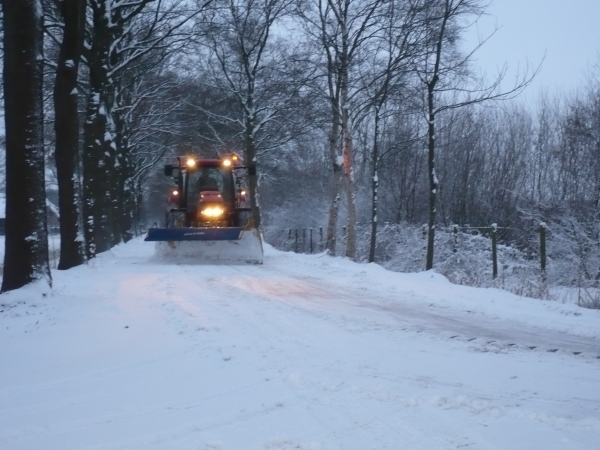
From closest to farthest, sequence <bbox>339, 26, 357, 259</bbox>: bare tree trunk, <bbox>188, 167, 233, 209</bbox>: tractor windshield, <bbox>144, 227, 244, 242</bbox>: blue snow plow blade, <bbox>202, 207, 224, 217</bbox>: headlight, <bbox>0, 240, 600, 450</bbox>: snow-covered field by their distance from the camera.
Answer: <bbox>0, 240, 600, 450</bbox>: snow-covered field, <bbox>144, 227, 244, 242</bbox>: blue snow plow blade, <bbox>202, 207, 224, 217</bbox>: headlight, <bbox>188, 167, 233, 209</bbox>: tractor windshield, <bbox>339, 26, 357, 259</bbox>: bare tree trunk

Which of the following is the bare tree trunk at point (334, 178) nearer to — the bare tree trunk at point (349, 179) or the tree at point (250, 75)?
the bare tree trunk at point (349, 179)

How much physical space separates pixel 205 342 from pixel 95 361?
120 cm

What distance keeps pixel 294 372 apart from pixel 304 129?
24.6 meters

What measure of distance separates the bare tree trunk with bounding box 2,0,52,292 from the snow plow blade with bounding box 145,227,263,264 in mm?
8336

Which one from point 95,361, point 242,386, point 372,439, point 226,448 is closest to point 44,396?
point 95,361

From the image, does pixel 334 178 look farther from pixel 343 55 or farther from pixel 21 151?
pixel 21 151

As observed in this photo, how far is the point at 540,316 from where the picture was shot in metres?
8.94

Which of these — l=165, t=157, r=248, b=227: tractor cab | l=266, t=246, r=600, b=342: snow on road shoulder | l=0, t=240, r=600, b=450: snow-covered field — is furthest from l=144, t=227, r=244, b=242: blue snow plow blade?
l=0, t=240, r=600, b=450: snow-covered field

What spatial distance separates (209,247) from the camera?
18484mm

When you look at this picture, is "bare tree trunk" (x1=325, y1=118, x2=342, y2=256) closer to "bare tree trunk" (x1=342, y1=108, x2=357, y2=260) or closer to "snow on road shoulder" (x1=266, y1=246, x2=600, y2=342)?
"bare tree trunk" (x1=342, y1=108, x2=357, y2=260)

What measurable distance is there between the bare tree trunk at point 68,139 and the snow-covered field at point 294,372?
14.7 ft

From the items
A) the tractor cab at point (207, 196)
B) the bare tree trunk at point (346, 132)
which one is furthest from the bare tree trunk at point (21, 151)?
the bare tree trunk at point (346, 132)

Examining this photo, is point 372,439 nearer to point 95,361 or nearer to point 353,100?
point 95,361

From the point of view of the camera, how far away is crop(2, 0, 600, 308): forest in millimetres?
11452
